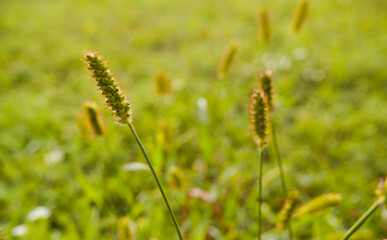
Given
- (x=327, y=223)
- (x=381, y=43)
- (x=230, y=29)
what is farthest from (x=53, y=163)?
(x=381, y=43)

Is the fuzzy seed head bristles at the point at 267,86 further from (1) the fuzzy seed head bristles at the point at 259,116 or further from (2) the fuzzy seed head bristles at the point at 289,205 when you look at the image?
(2) the fuzzy seed head bristles at the point at 289,205

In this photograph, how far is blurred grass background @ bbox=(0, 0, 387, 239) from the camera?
2092mm

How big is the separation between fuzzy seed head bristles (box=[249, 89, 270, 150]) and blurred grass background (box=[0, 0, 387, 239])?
0.80 m

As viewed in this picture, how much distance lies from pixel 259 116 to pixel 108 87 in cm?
47

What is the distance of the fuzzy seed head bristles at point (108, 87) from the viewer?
78 cm

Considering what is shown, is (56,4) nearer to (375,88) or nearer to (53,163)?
(53,163)

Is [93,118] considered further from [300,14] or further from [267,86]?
[300,14]

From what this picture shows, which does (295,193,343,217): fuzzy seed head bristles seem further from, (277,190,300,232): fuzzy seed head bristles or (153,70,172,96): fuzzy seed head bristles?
(153,70,172,96): fuzzy seed head bristles

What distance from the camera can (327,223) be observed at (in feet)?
6.17

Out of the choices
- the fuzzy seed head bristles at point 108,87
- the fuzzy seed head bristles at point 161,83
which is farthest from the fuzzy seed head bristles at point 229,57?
the fuzzy seed head bristles at point 108,87

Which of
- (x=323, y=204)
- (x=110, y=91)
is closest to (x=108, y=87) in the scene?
(x=110, y=91)

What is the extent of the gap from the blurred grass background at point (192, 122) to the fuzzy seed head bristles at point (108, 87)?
767 mm

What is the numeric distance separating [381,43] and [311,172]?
2947 mm

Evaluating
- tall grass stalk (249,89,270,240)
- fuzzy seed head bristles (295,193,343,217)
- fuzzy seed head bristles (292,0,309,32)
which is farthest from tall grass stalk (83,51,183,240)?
fuzzy seed head bristles (292,0,309,32)
